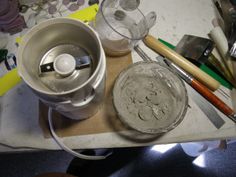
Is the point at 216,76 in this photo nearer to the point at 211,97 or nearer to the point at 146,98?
the point at 211,97

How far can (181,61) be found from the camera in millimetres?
498

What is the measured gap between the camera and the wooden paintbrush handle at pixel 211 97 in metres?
0.47

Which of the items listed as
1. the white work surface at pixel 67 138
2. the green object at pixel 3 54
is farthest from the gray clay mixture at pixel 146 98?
the green object at pixel 3 54

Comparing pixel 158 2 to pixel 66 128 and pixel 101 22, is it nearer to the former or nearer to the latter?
pixel 101 22

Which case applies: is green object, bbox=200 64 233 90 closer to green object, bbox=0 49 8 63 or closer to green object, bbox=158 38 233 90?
green object, bbox=158 38 233 90

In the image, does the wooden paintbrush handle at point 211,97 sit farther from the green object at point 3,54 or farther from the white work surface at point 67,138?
the green object at point 3,54

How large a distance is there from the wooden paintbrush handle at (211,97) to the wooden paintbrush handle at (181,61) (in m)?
0.01

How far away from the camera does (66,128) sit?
46 cm

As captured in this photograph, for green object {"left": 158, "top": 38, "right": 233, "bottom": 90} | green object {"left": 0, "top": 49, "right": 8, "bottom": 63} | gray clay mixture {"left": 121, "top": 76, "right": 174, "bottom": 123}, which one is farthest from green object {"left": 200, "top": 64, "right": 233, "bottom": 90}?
green object {"left": 0, "top": 49, "right": 8, "bottom": 63}

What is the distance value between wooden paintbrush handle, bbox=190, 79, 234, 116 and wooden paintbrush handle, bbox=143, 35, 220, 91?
1cm

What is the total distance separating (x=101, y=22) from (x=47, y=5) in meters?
0.16

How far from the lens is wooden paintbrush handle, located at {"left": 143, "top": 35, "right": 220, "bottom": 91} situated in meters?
0.49

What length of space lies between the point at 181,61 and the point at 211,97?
0.33ft

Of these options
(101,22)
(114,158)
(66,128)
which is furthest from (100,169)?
(101,22)
